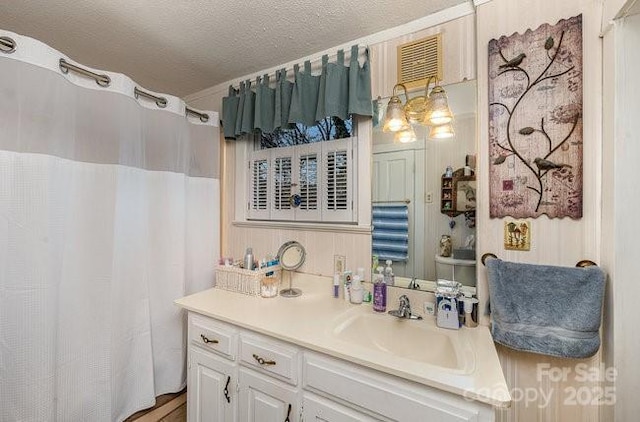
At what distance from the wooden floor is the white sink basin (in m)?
1.26

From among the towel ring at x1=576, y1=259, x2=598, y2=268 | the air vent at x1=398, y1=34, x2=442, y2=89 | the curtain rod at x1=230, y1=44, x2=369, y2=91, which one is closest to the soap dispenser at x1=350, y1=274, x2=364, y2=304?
the towel ring at x1=576, y1=259, x2=598, y2=268

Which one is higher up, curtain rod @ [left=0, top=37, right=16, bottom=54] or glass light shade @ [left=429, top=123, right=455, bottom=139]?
curtain rod @ [left=0, top=37, right=16, bottom=54]

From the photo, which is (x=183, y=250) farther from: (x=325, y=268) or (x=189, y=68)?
(x=189, y=68)

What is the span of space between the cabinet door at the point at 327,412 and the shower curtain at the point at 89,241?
1069mm

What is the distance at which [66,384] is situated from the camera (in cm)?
135

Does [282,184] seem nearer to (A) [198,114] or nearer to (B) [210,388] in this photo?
(A) [198,114]

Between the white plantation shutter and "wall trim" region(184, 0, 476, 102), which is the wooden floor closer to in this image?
the white plantation shutter

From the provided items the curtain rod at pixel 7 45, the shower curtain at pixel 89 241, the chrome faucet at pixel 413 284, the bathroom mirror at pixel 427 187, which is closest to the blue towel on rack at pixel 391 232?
the bathroom mirror at pixel 427 187

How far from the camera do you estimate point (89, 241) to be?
1.44m

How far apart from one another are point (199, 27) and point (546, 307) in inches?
78.7

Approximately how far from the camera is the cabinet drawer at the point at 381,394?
2.81ft

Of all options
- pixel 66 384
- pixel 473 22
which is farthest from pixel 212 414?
pixel 473 22

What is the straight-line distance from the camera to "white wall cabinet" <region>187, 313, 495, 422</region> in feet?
2.96

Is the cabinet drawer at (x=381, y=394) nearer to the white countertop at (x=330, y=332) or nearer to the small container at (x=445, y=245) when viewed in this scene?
the white countertop at (x=330, y=332)
